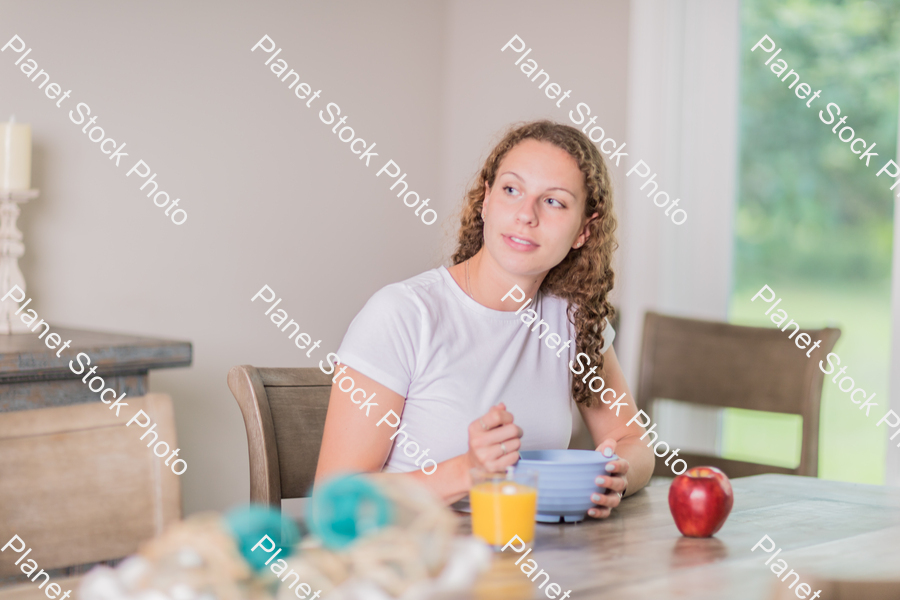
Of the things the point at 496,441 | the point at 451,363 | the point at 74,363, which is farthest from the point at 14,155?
the point at 496,441

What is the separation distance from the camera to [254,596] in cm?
60

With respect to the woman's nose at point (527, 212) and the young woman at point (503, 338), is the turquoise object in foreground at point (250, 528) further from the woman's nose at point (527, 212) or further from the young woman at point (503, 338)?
the woman's nose at point (527, 212)

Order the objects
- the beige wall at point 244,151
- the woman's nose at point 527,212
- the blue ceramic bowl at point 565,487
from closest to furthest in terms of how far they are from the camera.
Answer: the blue ceramic bowl at point 565,487, the woman's nose at point 527,212, the beige wall at point 244,151

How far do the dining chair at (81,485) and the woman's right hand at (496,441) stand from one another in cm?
41

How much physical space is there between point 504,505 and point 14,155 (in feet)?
4.67

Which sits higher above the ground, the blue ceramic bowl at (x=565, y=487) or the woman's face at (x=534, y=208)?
the woman's face at (x=534, y=208)

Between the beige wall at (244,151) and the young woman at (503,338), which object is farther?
the beige wall at (244,151)

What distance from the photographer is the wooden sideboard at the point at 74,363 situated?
1.50 meters

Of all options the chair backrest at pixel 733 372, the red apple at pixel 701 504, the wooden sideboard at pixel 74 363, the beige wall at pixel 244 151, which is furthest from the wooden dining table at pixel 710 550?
the beige wall at pixel 244 151

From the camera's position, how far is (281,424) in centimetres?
133

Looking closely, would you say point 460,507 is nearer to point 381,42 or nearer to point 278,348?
point 278,348

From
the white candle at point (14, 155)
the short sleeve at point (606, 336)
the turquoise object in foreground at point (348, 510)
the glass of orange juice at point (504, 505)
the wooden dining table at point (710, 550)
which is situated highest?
the white candle at point (14, 155)

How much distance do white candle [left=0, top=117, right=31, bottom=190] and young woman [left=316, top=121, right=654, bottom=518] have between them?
96 centimetres

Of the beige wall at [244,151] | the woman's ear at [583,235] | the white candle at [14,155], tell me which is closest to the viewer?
the woman's ear at [583,235]
